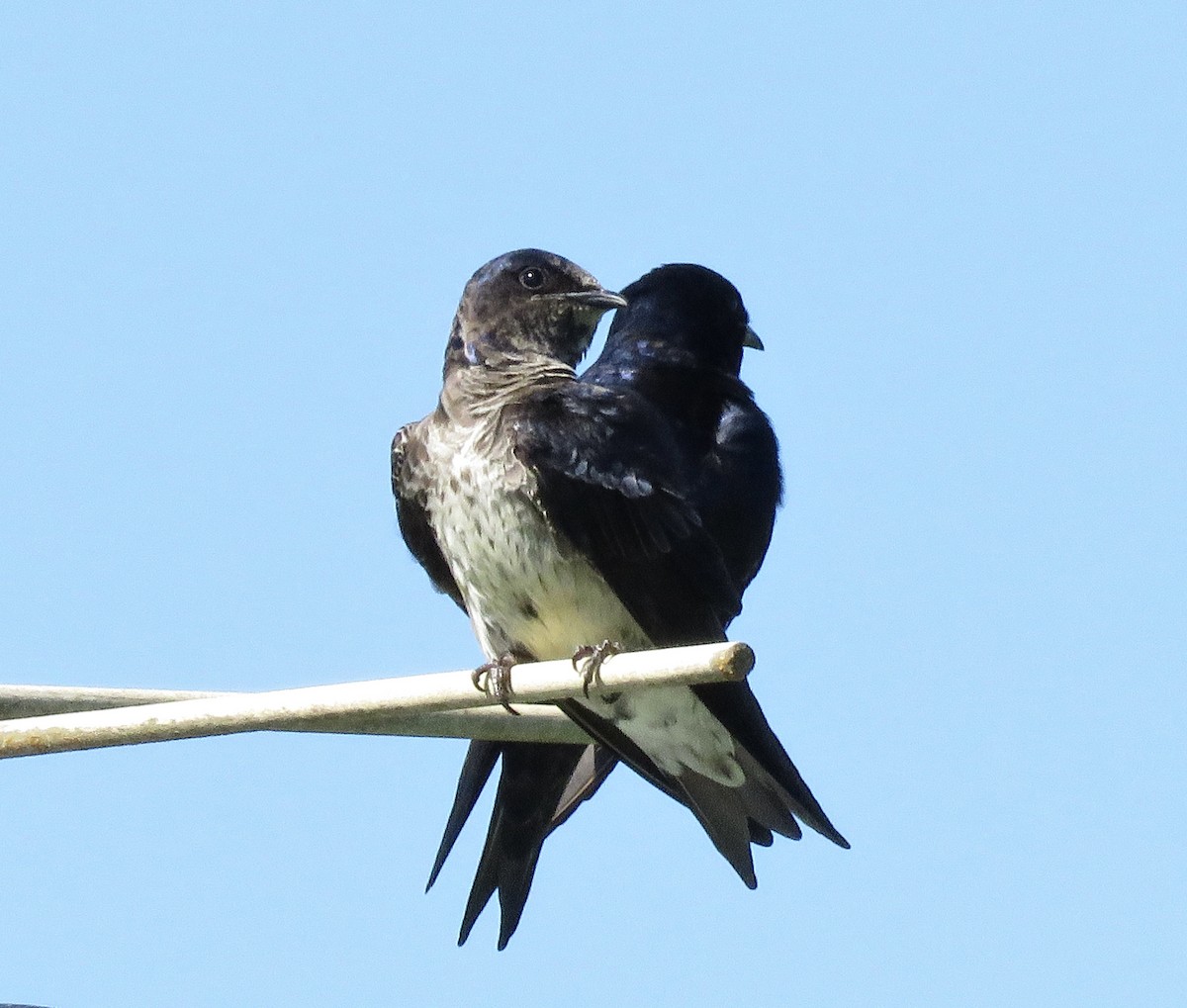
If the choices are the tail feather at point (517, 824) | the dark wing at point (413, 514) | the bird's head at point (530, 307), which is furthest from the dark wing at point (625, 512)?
the tail feather at point (517, 824)

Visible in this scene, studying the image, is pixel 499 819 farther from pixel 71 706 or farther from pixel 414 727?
pixel 71 706

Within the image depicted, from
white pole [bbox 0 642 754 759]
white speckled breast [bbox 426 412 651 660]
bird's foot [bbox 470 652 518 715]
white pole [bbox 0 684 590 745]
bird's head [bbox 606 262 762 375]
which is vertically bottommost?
white pole [bbox 0 642 754 759]

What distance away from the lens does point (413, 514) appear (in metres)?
5.84

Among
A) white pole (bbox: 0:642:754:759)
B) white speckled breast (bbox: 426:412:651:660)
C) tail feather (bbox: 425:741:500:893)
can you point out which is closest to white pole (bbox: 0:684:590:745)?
white pole (bbox: 0:642:754:759)

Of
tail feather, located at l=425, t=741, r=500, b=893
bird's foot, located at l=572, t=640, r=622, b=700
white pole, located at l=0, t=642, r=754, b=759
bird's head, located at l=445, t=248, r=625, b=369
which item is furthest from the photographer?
bird's head, located at l=445, t=248, r=625, b=369

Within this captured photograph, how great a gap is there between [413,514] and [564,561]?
580 mm

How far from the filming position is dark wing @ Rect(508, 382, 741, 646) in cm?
542

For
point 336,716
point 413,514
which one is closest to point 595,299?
point 413,514

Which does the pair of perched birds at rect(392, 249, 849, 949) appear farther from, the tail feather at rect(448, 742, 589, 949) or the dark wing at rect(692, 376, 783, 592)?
the dark wing at rect(692, 376, 783, 592)

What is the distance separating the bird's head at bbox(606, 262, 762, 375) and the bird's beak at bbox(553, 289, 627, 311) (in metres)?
Answer: 1.03

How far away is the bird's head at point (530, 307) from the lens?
20.0 ft

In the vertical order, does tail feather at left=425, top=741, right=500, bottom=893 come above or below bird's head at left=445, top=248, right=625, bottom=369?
below

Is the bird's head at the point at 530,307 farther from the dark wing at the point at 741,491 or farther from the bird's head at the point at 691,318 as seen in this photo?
the bird's head at the point at 691,318

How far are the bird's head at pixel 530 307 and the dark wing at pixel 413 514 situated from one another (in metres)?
0.34
